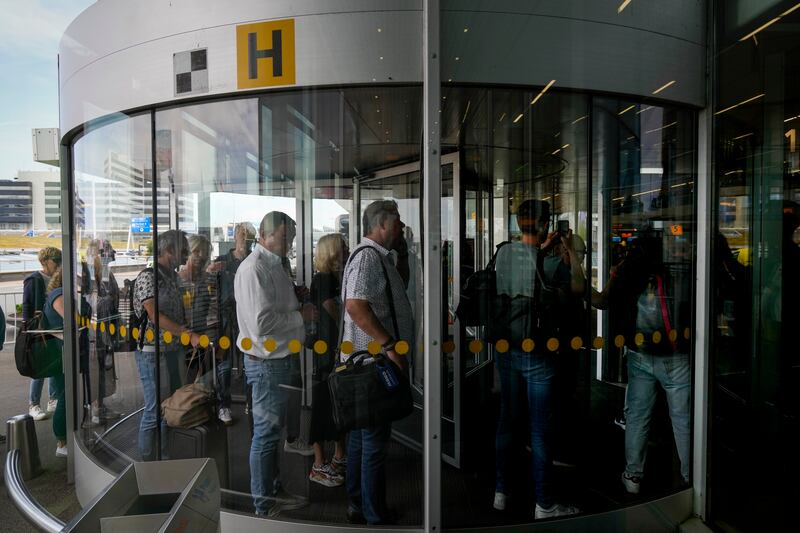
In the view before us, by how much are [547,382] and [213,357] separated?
74.7 inches

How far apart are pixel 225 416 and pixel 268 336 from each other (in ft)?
1.97

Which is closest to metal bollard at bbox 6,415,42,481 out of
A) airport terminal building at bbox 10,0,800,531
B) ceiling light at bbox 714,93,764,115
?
airport terminal building at bbox 10,0,800,531

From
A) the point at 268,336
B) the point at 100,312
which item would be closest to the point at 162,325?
the point at 100,312

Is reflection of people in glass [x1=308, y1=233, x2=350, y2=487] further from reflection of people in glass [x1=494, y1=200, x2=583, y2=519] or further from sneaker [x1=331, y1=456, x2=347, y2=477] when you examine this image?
reflection of people in glass [x1=494, y1=200, x2=583, y2=519]

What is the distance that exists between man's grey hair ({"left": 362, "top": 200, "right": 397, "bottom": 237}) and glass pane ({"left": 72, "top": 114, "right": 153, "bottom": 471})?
4.63ft

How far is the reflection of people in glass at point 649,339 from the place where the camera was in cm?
315

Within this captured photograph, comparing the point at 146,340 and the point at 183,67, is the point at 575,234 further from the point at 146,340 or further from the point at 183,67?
the point at 146,340

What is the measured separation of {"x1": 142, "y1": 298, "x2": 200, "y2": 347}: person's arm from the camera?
10.6 ft

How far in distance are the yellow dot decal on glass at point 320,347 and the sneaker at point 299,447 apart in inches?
19.9

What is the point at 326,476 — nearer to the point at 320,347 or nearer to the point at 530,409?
the point at 320,347

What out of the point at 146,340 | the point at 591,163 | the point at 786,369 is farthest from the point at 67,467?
the point at 786,369

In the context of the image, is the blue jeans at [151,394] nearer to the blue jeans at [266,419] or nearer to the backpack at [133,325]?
the backpack at [133,325]

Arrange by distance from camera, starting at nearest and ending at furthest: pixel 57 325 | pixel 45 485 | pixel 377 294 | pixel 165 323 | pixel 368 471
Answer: pixel 377 294 < pixel 368 471 < pixel 165 323 < pixel 45 485 < pixel 57 325

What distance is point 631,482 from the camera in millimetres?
3143
